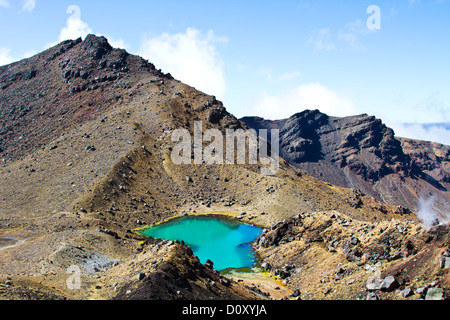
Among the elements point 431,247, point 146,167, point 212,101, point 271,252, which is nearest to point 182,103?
point 212,101

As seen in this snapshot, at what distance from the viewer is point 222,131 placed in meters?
129

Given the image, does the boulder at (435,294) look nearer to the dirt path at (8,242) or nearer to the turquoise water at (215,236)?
the turquoise water at (215,236)

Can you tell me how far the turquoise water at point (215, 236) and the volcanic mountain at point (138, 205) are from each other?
3532 mm

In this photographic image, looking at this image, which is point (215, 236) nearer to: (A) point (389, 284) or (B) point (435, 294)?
(A) point (389, 284)

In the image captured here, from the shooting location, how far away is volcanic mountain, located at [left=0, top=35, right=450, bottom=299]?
4459 cm

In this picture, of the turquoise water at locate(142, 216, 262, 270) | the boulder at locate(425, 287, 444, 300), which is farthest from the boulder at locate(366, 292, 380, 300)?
the turquoise water at locate(142, 216, 262, 270)

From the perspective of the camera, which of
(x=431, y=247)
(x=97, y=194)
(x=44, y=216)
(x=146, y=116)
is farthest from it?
(x=146, y=116)

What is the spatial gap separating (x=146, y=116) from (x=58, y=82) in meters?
43.3

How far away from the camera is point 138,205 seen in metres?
94.1

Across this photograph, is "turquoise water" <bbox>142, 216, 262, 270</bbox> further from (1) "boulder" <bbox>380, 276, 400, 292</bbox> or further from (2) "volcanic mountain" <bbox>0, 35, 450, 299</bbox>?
(1) "boulder" <bbox>380, 276, 400, 292</bbox>

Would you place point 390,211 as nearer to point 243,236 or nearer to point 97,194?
point 243,236

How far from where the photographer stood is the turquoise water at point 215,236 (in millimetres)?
71250

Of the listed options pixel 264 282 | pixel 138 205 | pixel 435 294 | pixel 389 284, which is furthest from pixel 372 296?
pixel 138 205
